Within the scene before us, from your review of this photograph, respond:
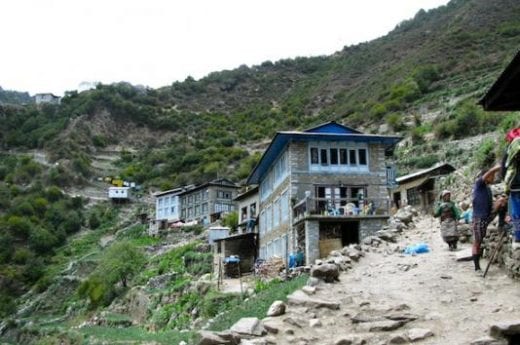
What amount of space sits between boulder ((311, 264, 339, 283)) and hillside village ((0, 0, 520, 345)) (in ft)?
0.19

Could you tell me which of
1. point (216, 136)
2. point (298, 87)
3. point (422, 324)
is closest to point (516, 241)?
point (422, 324)

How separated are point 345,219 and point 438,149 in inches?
1158

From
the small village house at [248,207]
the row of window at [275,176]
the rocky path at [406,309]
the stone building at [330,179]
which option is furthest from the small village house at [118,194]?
the rocky path at [406,309]

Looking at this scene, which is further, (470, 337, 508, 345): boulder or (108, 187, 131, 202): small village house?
(108, 187, 131, 202): small village house

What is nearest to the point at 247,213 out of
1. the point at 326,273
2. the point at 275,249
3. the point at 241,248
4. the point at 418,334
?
the point at 241,248

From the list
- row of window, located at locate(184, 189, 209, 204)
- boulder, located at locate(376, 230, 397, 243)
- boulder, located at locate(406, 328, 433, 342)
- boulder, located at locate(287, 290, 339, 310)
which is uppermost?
row of window, located at locate(184, 189, 209, 204)

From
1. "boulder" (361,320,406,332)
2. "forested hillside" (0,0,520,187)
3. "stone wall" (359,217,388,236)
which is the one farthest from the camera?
"forested hillside" (0,0,520,187)

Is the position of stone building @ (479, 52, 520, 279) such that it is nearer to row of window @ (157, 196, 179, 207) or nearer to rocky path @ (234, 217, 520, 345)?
rocky path @ (234, 217, 520, 345)

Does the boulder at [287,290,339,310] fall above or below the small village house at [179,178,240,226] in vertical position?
below

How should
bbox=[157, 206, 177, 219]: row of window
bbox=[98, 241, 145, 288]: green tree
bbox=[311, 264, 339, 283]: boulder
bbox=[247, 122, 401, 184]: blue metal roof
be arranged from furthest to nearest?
1. bbox=[157, 206, 177, 219]: row of window
2. bbox=[98, 241, 145, 288]: green tree
3. bbox=[247, 122, 401, 184]: blue metal roof
4. bbox=[311, 264, 339, 283]: boulder

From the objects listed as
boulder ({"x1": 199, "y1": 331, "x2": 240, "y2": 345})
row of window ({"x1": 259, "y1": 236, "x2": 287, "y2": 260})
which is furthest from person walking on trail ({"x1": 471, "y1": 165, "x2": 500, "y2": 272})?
row of window ({"x1": 259, "y1": 236, "x2": 287, "y2": 260})

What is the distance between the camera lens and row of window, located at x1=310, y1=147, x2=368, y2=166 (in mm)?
31266

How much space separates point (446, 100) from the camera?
2886 inches

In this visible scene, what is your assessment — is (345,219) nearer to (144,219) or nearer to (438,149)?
(438,149)
